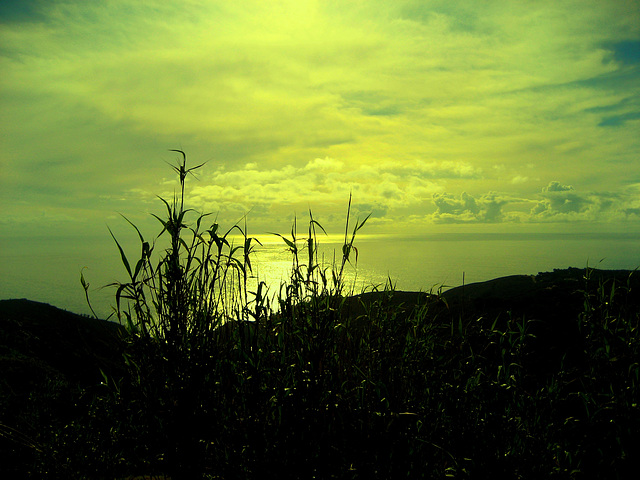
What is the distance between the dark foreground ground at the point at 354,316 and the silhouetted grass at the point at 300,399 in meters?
0.09

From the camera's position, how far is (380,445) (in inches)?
105

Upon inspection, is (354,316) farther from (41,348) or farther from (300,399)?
(41,348)

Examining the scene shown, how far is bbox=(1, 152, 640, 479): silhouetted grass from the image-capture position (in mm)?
2729

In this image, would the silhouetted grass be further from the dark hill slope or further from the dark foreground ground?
the dark hill slope

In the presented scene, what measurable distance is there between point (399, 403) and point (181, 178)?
232 cm

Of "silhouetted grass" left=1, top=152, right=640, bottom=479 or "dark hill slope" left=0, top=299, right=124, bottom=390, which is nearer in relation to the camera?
"silhouetted grass" left=1, top=152, right=640, bottom=479

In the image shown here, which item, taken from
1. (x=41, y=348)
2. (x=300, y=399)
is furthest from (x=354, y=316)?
(x=41, y=348)

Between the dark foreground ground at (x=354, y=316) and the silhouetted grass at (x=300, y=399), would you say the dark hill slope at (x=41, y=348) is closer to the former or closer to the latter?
the dark foreground ground at (x=354, y=316)

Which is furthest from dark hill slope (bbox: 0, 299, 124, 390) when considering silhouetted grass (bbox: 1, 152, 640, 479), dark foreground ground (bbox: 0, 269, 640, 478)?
silhouetted grass (bbox: 1, 152, 640, 479)

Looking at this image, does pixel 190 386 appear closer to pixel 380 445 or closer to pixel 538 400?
pixel 380 445

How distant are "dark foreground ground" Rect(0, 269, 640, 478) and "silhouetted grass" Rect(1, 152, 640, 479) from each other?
93mm

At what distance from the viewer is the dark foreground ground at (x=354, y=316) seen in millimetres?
3351

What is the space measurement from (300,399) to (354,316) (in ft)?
11.7

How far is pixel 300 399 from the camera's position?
9.21ft
